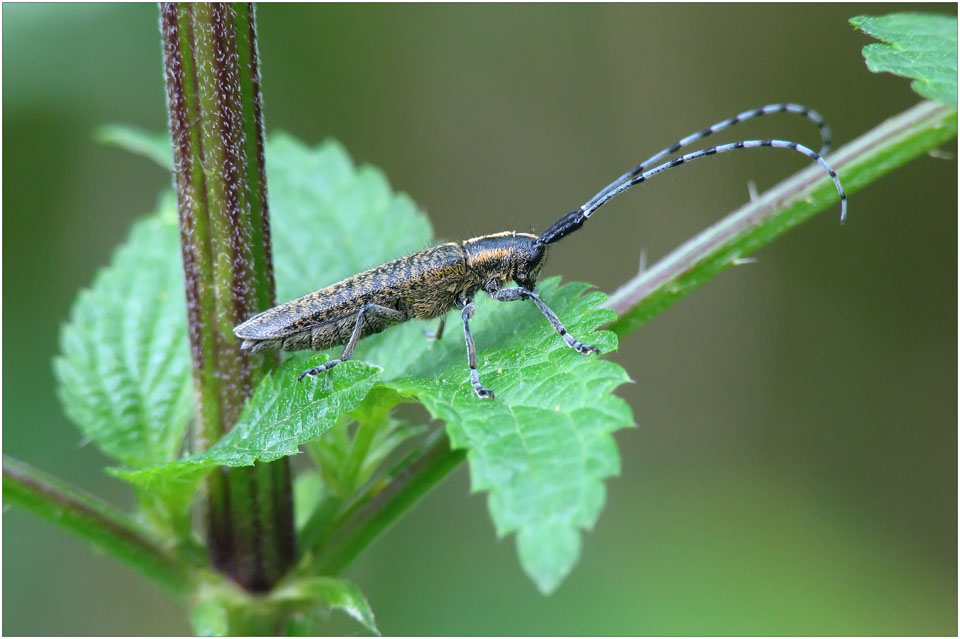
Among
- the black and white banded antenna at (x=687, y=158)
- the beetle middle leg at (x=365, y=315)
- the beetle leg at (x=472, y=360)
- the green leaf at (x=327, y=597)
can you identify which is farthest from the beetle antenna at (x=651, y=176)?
the green leaf at (x=327, y=597)


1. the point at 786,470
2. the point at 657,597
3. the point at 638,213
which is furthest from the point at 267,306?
the point at 638,213

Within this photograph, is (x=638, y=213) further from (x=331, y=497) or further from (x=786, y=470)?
(x=331, y=497)

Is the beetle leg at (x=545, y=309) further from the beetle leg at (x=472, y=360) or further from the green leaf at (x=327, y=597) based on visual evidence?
the green leaf at (x=327, y=597)

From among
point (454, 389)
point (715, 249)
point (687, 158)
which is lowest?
point (454, 389)

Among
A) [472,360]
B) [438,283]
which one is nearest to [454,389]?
[472,360]

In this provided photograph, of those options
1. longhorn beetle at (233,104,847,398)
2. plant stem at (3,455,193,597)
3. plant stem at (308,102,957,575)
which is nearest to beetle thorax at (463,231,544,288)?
longhorn beetle at (233,104,847,398)

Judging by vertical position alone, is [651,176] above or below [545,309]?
above

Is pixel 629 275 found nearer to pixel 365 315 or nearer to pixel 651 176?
pixel 651 176
